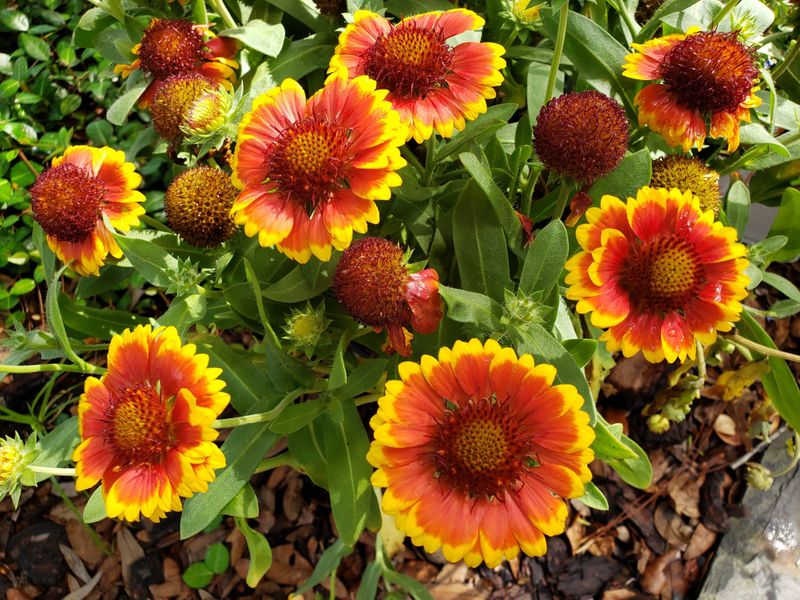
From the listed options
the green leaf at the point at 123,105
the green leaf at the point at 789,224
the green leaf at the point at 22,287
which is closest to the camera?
the green leaf at the point at 789,224

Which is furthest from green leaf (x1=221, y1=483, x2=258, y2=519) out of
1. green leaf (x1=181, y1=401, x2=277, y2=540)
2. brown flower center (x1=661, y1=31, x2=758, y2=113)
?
brown flower center (x1=661, y1=31, x2=758, y2=113)

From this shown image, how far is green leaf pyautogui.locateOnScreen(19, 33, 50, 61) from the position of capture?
90.0 inches

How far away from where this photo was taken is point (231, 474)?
1287 mm

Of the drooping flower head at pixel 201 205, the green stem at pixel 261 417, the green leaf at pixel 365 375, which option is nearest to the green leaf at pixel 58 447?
the green stem at pixel 261 417

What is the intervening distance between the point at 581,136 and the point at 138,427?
0.91m

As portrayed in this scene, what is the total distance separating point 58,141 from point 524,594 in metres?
2.05

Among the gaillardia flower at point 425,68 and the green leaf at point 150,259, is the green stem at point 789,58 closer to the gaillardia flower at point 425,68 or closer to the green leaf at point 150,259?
the gaillardia flower at point 425,68

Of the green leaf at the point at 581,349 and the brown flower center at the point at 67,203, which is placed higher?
the brown flower center at the point at 67,203

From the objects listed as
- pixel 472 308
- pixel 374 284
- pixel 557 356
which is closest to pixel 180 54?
pixel 374 284

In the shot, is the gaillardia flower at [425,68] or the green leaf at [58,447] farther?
the green leaf at [58,447]

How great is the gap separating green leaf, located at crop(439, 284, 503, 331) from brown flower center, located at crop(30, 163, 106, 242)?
76 centimetres

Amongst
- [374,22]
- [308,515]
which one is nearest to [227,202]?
[374,22]

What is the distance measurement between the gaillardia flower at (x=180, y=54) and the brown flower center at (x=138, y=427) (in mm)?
756

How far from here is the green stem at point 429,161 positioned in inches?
52.8
